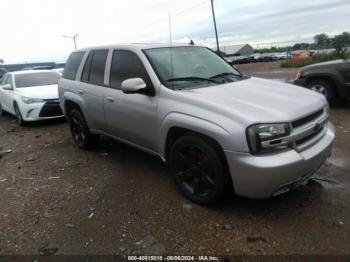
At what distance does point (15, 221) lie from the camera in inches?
157

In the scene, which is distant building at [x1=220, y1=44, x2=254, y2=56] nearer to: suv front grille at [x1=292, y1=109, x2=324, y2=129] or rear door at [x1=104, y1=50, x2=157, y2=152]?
rear door at [x1=104, y1=50, x2=157, y2=152]

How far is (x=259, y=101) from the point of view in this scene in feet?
11.9

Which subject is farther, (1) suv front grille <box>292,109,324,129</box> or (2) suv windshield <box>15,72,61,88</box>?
(2) suv windshield <box>15,72,61,88</box>

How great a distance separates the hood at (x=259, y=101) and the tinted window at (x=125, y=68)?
83cm

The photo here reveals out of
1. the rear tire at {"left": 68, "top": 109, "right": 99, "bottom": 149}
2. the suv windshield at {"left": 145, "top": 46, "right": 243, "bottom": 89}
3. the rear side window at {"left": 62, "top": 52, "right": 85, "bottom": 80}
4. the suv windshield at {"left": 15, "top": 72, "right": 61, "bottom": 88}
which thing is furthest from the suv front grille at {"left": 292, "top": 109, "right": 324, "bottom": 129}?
the suv windshield at {"left": 15, "top": 72, "right": 61, "bottom": 88}

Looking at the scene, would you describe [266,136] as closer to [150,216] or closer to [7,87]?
[150,216]

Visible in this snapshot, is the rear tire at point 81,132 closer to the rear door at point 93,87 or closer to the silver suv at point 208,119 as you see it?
the rear door at point 93,87

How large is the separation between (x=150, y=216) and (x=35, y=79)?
7.90 metres

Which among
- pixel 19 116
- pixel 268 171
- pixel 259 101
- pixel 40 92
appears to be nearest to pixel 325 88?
pixel 259 101

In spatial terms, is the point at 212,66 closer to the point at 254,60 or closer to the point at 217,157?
the point at 217,157

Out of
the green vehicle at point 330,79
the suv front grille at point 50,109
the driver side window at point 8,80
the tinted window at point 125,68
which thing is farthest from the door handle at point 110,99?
the driver side window at point 8,80

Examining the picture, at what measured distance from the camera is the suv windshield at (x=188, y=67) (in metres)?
4.28

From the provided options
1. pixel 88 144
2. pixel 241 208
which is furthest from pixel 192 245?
pixel 88 144

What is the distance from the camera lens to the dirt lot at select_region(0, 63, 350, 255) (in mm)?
3262
